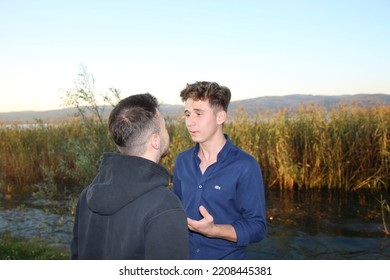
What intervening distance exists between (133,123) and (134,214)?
0.41 meters

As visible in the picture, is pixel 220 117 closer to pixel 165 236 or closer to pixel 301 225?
pixel 165 236

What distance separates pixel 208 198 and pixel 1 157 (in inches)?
377

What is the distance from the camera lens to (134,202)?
1.51 metres

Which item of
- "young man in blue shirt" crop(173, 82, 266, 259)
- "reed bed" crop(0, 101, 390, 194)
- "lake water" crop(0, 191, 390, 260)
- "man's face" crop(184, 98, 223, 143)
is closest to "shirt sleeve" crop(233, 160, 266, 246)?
"young man in blue shirt" crop(173, 82, 266, 259)

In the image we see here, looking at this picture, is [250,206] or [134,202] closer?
[134,202]

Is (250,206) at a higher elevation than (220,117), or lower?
lower

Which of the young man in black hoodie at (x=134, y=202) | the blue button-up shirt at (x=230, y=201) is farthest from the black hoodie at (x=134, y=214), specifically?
the blue button-up shirt at (x=230, y=201)

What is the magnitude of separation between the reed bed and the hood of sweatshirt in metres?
5.42

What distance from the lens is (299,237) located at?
630 cm

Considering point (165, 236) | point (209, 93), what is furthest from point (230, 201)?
point (165, 236)

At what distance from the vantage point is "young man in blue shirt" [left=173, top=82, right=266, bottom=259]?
2.27 meters

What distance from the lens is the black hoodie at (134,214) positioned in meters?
1.45

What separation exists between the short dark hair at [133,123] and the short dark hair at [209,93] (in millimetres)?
890

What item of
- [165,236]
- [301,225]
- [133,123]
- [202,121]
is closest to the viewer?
[165,236]
